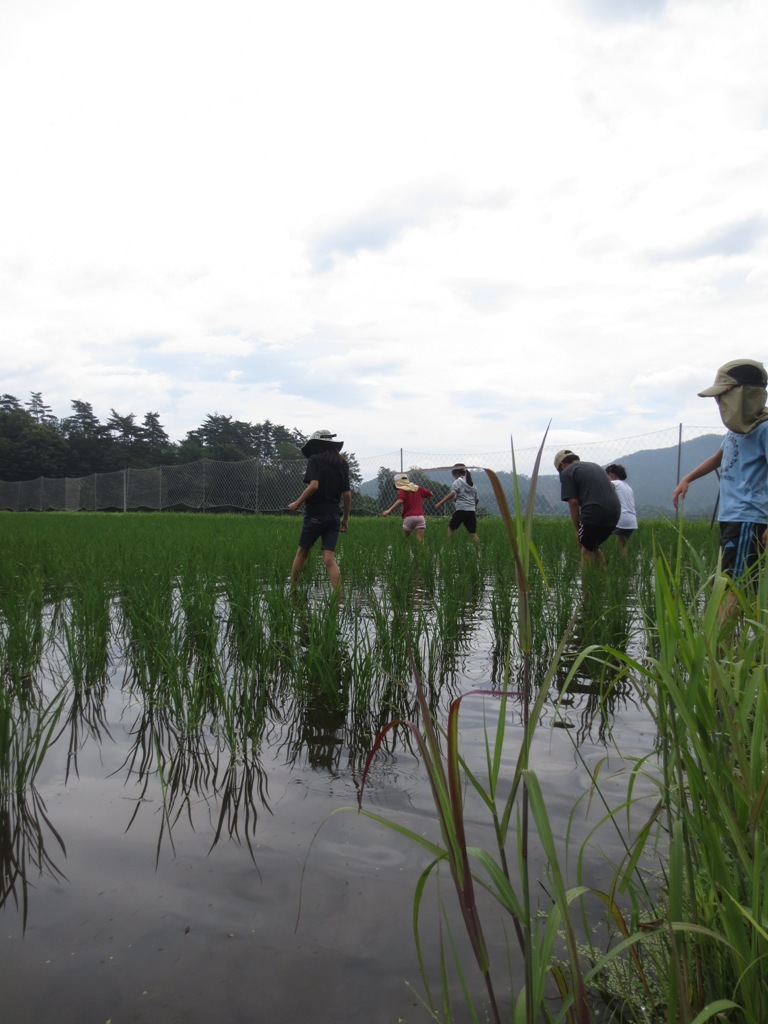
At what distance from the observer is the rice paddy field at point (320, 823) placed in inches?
51.0

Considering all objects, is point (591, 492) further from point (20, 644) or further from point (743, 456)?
point (20, 644)

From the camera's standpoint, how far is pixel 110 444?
186 feet

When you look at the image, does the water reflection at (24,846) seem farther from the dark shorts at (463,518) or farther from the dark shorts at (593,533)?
the dark shorts at (463,518)

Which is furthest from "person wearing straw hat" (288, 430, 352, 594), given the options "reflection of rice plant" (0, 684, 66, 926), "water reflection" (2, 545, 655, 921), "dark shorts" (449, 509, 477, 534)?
"dark shorts" (449, 509, 477, 534)

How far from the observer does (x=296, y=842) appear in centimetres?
200

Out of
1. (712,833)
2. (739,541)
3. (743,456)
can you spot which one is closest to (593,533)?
(743,456)

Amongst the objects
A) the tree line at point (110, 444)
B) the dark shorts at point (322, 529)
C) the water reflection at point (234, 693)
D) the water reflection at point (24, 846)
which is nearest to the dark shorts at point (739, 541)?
the water reflection at point (234, 693)

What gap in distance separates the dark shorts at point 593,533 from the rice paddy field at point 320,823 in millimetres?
2268

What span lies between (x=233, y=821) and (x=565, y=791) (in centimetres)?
105

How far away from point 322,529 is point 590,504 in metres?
2.34

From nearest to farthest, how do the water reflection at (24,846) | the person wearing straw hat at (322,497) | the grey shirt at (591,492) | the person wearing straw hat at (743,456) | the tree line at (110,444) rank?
the water reflection at (24,846)
the person wearing straw hat at (743,456)
the person wearing straw hat at (322,497)
the grey shirt at (591,492)
the tree line at (110,444)

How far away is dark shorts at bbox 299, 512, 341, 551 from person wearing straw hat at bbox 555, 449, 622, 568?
2.12 meters

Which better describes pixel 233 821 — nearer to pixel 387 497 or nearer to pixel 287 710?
pixel 287 710

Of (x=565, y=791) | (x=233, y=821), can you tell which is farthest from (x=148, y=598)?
(x=565, y=791)
